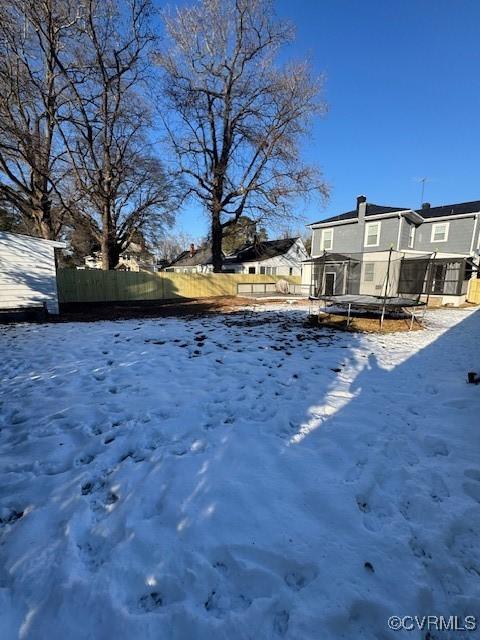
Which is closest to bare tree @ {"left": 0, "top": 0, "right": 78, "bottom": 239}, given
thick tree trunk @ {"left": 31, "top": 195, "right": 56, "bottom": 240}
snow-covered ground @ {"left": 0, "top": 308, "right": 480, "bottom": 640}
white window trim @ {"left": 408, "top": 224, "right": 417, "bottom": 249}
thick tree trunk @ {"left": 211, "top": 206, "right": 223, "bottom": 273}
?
thick tree trunk @ {"left": 31, "top": 195, "right": 56, "bottom": 240}

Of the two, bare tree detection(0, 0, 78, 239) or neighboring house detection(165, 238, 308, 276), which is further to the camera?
neighboring house detection(165, 238, 308, 276)

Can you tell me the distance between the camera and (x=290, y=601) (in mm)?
1401

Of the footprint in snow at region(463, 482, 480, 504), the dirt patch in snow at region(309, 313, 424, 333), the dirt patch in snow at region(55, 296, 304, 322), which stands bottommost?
the dirt patch in snow at region(55, 296, 304, 322)

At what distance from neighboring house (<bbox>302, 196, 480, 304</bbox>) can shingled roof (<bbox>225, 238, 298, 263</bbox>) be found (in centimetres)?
841

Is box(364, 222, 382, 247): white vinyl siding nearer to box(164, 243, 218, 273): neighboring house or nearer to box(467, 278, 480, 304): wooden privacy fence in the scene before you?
box(467, 278, 480, 304): wooden privacy fence

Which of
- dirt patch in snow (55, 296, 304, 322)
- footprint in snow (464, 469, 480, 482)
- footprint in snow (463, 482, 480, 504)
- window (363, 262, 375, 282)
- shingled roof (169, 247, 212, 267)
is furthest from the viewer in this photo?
shingled roof (169, 247, 212, 267)

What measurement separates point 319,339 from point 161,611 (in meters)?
5.97

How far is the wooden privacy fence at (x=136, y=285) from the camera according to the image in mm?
16516

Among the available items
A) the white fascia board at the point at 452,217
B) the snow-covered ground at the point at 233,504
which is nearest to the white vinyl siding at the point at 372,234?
the white fascia board at the point at 452,217

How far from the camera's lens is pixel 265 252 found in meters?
28.9

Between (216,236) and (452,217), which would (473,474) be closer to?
(216,236)

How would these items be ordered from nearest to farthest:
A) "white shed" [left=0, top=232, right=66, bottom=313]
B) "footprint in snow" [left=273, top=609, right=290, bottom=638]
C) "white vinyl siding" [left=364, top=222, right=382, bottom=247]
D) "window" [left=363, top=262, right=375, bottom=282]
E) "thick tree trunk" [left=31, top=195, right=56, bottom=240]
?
"footprint in snow" [left=273, top=609, right=290, bottom=638] < "white shed" [left=0, top=232, right=66, bottom=313] < "thick tree trunk" [left=31, top=195, right=56, bottom=240] < "window" [left=363, top=262, right=375, bottom=282] < "white vinyl siding" [left=364, top=222, right=382, bottom=247]

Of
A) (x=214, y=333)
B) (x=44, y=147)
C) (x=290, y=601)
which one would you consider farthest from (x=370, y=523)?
(x=44, y=147)

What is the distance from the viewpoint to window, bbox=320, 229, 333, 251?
2069 centimetres
